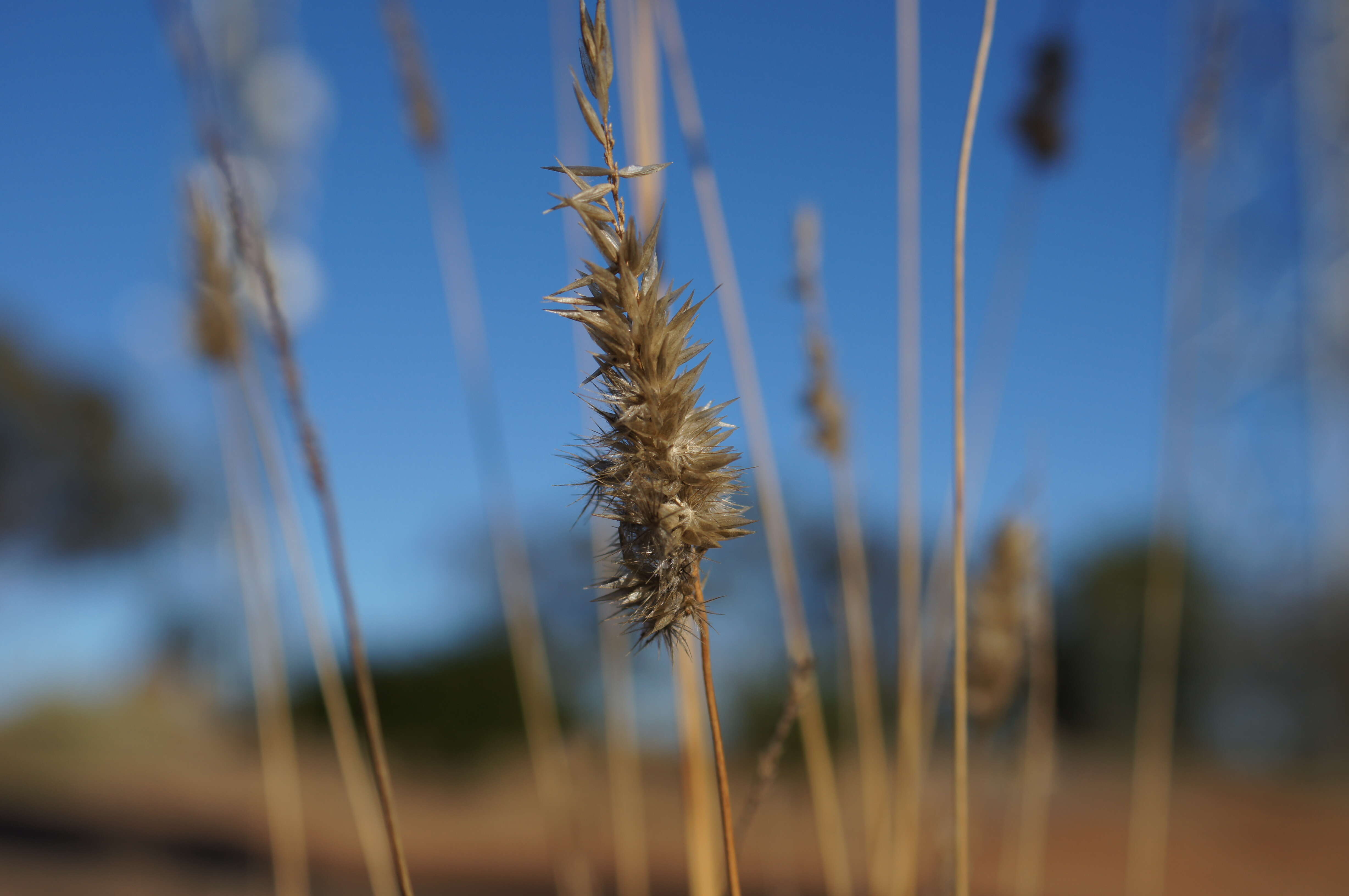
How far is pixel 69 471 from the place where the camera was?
37.8 feet

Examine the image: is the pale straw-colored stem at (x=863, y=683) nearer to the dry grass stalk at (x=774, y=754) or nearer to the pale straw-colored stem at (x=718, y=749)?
the dry grass stalk at (x=774, y=754)

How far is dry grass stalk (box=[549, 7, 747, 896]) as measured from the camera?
0.58 metres

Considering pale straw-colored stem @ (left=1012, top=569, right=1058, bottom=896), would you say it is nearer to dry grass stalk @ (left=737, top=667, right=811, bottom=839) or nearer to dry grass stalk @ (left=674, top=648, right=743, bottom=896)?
dry grass stalk @ (left=674, top=648, right=743, bottom=896)

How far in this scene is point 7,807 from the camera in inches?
305

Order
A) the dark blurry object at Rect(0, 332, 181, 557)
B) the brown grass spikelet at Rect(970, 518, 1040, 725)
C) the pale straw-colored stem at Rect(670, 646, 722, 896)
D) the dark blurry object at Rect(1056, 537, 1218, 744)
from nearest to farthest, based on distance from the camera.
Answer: the pale straw-colored stem at Rect(670, 646, 722, 896) < the brown grass spikelet at Rect(970, 518, 1040, 725) < the dark blurry object at Rect(1056, 537, 1218, 744) < the dark blurry object at Rect(0, 332, 181, 557)

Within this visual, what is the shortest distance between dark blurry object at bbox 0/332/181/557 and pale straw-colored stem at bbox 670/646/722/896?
42.6 feet

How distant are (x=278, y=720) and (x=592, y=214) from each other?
1545mm

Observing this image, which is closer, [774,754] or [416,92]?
[774,754]

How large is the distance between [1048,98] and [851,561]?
100cm

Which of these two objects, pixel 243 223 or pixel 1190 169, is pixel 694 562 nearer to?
pixel 243 223

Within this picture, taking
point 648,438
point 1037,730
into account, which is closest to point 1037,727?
point 1037,730

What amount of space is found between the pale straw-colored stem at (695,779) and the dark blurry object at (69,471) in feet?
42.6

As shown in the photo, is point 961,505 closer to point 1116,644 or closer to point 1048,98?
point 1048,98

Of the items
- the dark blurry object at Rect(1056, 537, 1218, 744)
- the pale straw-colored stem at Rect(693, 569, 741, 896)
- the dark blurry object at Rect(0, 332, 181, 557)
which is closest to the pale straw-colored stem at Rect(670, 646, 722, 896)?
the pale straw-colored stem at Rect(693, 569, 741, 896)
